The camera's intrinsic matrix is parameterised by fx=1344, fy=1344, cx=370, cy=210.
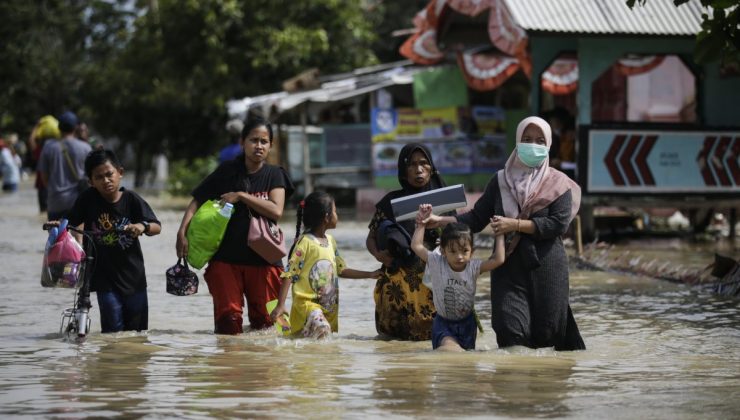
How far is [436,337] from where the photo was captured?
26.7 ft

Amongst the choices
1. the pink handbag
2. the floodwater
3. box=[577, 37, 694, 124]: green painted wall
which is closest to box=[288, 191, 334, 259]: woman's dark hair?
the pink handbag

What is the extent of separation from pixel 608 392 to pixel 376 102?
16924 mm

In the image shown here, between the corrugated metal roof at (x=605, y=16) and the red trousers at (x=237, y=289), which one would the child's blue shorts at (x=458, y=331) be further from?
the corrugated metal roof at (x=605, y=16)

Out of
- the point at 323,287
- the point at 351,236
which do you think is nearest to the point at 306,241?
the point at 323,287

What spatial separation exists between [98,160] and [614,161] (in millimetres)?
9449

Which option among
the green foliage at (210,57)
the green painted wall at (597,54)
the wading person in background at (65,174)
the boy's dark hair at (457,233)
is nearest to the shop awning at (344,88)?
the green foliage at (210,57)

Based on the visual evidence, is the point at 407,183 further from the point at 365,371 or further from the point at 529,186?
the point at 365,371

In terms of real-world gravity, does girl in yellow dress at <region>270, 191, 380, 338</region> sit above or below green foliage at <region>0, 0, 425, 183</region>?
below

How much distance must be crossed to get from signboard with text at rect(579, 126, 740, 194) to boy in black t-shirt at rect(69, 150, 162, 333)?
29.0 feet

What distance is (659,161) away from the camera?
1720 centimetres

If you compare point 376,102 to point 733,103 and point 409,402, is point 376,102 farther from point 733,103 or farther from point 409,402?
point 409,402

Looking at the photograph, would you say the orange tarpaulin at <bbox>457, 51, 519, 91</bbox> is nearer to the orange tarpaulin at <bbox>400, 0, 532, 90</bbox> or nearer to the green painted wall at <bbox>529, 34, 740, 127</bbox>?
the orange tarpaulin at <bbox>400, 0, 532, 90</bbox>

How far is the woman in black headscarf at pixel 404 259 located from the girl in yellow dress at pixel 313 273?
0.50 ft

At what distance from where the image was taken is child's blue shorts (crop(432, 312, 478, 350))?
26.7 feet
